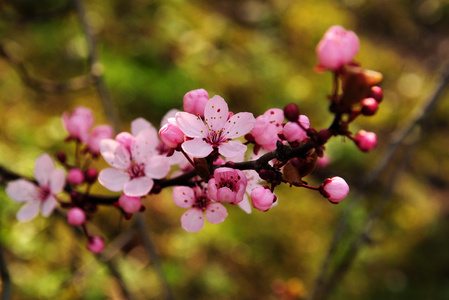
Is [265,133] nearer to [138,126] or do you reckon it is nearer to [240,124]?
[240,124]

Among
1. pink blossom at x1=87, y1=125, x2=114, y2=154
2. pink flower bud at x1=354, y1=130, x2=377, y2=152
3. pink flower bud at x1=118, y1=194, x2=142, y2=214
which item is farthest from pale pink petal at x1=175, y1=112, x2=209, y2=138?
pink blossom at x1=87, y1=125, x2=114, y2=154

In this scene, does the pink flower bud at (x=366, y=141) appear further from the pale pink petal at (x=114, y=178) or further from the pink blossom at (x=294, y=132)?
the pale pink petal at (x=114, y=178)

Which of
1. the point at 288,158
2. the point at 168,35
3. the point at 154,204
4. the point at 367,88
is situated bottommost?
the point at 154,204

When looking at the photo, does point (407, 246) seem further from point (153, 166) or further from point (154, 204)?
point (153, 166)

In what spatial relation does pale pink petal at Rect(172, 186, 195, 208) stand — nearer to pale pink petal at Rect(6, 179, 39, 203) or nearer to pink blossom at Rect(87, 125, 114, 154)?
pink blossom at Rect(87, 125, 114, 154)

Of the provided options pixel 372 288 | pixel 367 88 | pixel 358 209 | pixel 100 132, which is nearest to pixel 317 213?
pixel 358 209

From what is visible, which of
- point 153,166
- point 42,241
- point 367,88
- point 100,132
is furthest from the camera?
point 42,241
